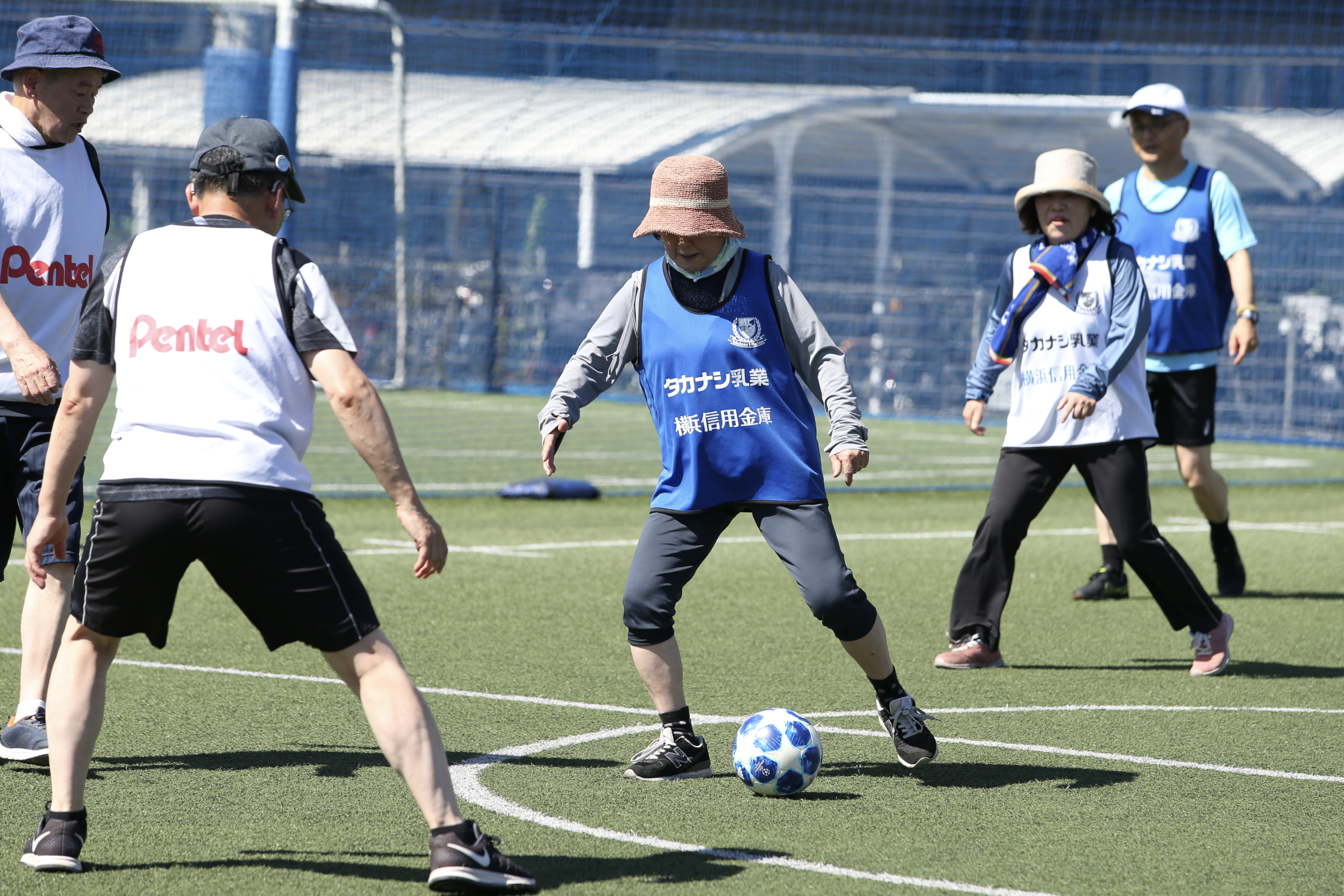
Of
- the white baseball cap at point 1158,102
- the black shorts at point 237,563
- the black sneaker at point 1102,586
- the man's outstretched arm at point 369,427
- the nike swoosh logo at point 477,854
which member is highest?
Answer: the white baseball cap at point 1158,102

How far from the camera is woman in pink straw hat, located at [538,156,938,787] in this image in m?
5.18

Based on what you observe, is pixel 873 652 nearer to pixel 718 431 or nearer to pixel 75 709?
pixel 718 431

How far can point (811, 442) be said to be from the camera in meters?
5.32

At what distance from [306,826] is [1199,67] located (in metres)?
20.1

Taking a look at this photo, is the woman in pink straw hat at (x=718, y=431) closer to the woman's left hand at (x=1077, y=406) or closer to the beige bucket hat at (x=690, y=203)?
the beige bucket hat at (x=690, y=203)

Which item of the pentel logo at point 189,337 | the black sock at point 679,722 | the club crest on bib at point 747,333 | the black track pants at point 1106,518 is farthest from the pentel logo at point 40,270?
the black track pants at point 1106,518

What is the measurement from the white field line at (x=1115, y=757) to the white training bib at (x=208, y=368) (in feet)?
8.56

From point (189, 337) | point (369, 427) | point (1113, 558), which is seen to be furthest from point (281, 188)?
point (1113, 558)

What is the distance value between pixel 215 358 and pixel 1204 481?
247 inches

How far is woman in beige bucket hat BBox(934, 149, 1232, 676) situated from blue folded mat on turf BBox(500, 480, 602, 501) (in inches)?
257

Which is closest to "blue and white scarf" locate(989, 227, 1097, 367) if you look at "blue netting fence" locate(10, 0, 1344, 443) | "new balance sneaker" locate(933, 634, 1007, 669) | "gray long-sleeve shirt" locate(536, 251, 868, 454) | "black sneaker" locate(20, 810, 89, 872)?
"new balance sneaker" locate(933, 634, 1007, 669)

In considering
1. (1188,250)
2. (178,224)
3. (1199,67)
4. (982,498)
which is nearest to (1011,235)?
(1199,67)

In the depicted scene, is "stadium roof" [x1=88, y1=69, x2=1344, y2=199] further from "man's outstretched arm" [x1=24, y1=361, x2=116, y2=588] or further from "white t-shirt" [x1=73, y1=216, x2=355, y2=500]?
"white t-shirt" [x1=73, y1=216, x2=355, y2=500]

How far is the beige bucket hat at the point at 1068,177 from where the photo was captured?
6.96 m
